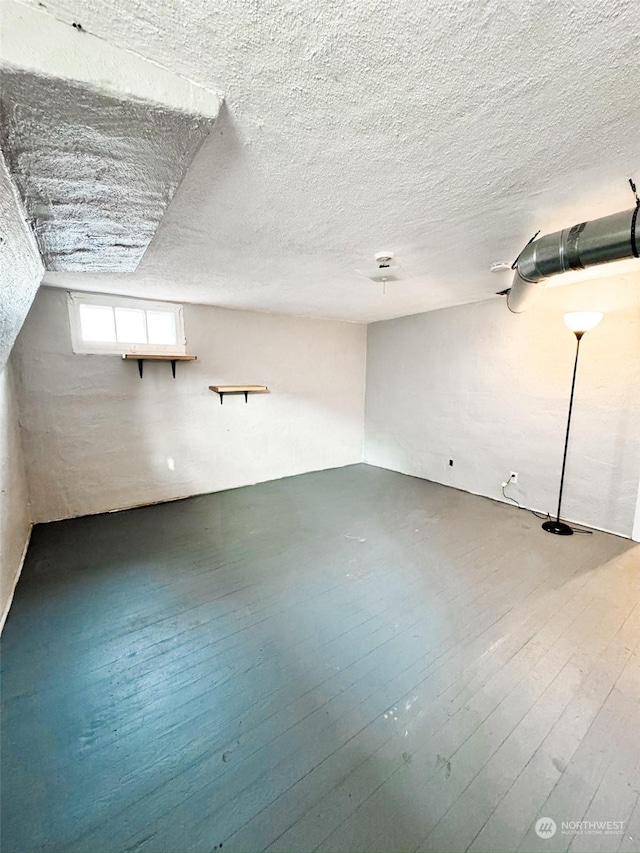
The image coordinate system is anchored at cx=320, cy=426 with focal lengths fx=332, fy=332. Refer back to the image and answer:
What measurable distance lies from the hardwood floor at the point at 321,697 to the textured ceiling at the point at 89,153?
1.93 meters

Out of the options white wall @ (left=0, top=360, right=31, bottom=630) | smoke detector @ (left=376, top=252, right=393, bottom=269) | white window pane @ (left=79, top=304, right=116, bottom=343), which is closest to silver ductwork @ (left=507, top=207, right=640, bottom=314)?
smoke detector @ (left=376, top=252, right=393, bottom=269)

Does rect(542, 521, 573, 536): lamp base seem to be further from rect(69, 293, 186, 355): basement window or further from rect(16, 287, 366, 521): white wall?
rect(69, 293, 186, 355): basement window

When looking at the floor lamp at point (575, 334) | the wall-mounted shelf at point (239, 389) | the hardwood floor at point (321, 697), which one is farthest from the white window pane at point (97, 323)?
the floor lamp at point (575, 334)

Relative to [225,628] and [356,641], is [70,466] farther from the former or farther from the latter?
[356,641]

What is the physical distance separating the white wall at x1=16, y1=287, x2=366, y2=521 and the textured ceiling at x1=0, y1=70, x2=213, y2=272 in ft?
6.27

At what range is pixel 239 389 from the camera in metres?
3.82

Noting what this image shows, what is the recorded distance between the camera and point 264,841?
0.95 meters

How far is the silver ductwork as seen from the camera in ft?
5.04

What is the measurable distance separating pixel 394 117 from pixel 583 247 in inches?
50.8

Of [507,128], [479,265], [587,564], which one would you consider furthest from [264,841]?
[479,265]

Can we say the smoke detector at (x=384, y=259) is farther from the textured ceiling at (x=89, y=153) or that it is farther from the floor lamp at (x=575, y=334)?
the floor lamp at (x=575, y=334)

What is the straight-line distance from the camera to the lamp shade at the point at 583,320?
2568mm

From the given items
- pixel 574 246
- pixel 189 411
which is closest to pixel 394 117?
pixel 574 246

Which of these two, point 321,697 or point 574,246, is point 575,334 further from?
point 321,697
